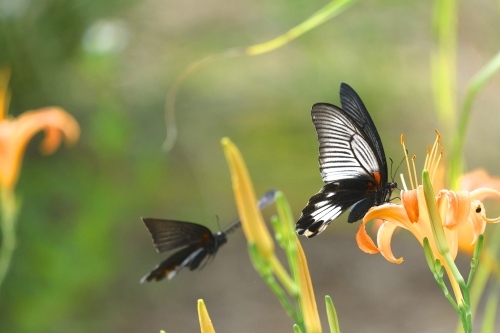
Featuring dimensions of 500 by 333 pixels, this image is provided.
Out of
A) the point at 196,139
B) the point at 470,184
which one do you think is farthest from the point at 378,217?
the point at 196,139

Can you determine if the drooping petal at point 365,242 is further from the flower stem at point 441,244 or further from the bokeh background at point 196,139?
the bokeh background at point 196,139

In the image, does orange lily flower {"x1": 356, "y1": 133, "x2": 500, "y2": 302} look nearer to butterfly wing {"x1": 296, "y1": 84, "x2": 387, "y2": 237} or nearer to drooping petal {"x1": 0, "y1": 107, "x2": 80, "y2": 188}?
butterfly wing {"x1": 296, "y1": 84, "x2": 387, "y2": 237}

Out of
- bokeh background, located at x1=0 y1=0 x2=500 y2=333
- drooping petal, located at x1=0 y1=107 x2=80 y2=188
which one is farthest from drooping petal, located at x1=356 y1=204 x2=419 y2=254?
bokeh background, located at x1=0 y1=0 x2=500 y2=333

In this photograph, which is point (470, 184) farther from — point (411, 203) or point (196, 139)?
point (196, 139)

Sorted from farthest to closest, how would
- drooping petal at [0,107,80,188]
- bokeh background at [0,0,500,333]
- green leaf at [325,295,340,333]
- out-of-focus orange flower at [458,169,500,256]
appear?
bokeh background at [0,0,500,333], drooping petal at [0,107,80,188], out-of-focus orange flower at [458,169,500,256], green leaf at [325,295,340,333]

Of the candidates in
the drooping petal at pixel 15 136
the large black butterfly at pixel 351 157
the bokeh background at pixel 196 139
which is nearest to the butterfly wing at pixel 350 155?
the large black butterfly at pixel 351 157

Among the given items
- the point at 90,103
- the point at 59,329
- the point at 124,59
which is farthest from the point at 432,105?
the point at 59,329
